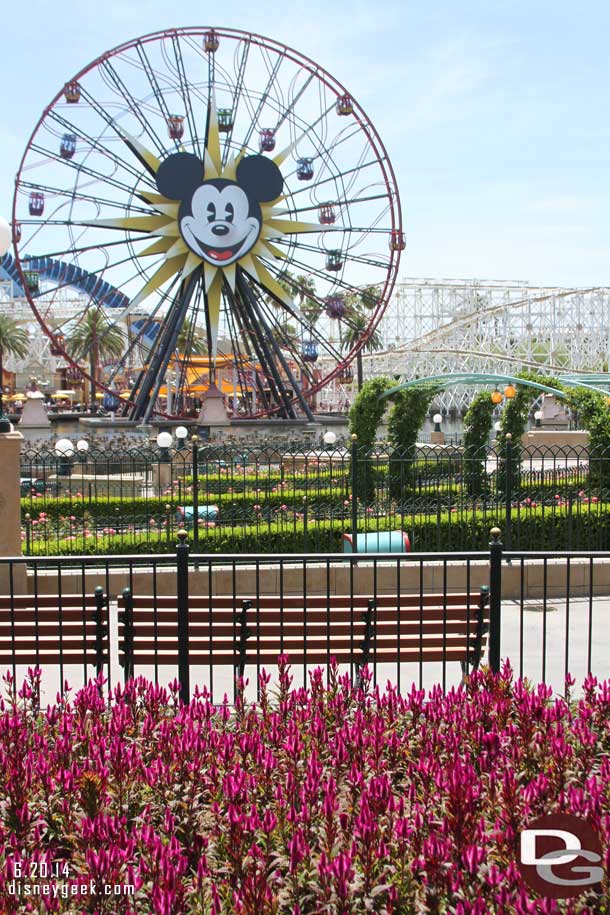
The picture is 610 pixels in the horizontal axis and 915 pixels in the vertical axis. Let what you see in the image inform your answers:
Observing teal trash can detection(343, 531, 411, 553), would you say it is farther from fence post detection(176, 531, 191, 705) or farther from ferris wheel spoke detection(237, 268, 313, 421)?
ferris wheel spoke detection(237, 268, 313, 421)

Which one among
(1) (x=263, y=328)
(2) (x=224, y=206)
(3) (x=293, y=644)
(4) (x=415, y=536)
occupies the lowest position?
(4) (x=415, y=536)

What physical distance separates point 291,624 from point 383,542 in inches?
211

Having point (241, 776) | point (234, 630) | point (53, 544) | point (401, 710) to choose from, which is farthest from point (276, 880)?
point (53, 544)

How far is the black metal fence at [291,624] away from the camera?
20.2ft

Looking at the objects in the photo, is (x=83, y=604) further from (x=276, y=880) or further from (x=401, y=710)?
(x=276, y=880)

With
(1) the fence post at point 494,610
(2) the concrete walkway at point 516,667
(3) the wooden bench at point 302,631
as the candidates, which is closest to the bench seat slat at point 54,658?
(3) the wooden bench at point 302,631

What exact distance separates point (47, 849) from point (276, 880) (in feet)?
3.09

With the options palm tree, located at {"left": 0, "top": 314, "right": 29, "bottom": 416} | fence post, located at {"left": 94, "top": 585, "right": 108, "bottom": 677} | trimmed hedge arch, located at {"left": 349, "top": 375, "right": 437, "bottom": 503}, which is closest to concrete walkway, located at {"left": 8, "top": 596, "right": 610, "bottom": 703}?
fence post, located at {"left": 94, "top": 585, "right": 108, "bottom": 677}

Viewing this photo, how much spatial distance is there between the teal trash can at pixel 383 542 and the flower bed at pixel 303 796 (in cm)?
658

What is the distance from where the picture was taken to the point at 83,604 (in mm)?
6254

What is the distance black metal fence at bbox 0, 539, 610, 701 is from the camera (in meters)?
6.16

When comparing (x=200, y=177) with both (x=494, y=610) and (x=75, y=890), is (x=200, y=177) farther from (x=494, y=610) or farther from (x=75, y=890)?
(x=75, y=890)

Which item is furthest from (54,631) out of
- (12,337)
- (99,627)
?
(12,337)

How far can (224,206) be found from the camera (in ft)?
120
